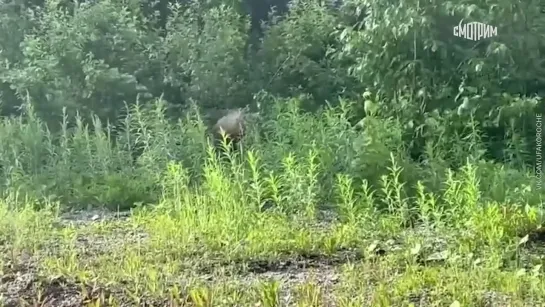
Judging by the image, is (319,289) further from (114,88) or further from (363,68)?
(114,88)

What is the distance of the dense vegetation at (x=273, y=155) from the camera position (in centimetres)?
151

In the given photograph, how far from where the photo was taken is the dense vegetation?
59.4 inches

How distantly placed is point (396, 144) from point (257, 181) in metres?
Result: 0.39

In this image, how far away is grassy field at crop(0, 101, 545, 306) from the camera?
1.43 metres

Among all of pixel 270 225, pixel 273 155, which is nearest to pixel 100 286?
pixel 270 225

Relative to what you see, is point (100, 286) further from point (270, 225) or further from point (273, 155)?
point (273, 155)

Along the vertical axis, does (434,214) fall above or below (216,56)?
below

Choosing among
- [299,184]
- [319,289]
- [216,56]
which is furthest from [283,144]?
[319,289]

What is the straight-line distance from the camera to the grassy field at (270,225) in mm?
1433

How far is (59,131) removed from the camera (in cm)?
231

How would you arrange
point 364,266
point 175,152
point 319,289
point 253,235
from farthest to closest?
point 175,152
point 253,235
point 364,266
point 319,289

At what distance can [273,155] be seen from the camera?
2.10 meters

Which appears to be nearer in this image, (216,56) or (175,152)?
(175,152)

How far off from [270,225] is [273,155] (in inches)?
15.4
